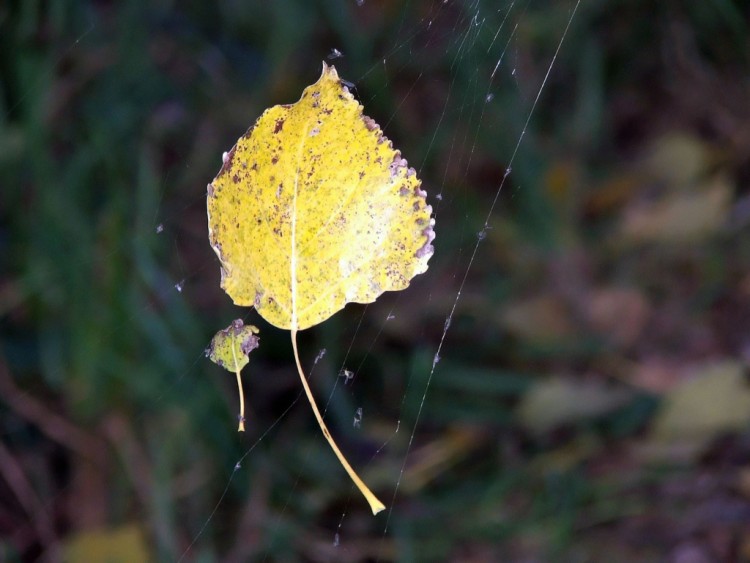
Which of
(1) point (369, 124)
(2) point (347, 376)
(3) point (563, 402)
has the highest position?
(1) point (369, 124)

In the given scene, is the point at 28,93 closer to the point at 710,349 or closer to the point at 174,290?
the point at 174,290

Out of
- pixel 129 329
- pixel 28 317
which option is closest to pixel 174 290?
pixel 129 329

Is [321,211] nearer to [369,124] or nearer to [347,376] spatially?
[369,124]

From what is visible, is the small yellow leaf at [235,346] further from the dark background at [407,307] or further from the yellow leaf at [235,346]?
the dark background at [407,307]

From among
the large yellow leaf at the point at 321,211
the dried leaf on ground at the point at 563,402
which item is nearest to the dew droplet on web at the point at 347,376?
the dried leaf on ground at the point at 563,402

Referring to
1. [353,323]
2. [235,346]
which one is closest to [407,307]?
[353,323]

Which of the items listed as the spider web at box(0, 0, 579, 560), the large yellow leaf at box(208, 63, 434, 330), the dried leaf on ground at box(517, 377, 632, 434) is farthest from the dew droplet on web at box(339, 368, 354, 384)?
the large yellow leaf at box(208, 63, 434, 330)
